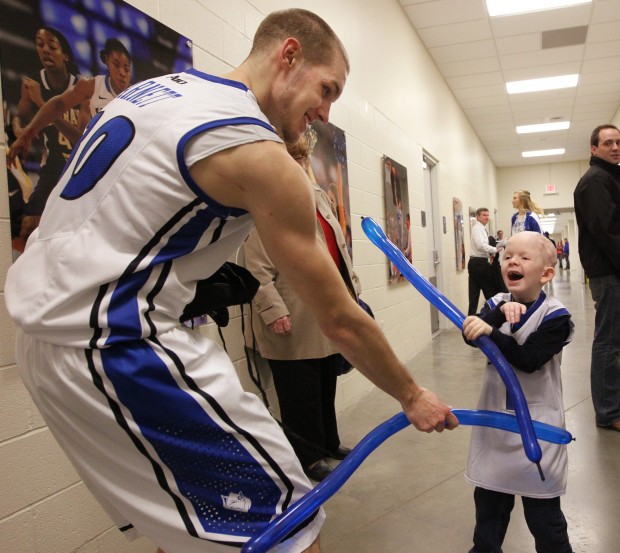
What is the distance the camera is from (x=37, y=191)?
150 cm

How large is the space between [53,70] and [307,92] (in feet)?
2.82

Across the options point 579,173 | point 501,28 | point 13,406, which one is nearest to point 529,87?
point 501,28

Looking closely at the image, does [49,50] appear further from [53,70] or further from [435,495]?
[435,495]

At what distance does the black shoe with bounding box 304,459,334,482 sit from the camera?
93.8 inches

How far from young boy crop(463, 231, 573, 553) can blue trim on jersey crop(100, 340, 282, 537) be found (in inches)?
28.0

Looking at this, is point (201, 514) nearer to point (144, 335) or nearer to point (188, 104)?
point (144, 335)

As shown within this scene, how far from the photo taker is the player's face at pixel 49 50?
1.50 m

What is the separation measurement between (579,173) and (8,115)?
15.1 meters

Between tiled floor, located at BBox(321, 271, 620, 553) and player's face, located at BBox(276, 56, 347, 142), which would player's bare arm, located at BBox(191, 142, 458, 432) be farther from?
tiled floor, located at BBox(321, 271, 620, 553)

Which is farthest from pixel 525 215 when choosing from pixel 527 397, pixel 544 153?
pixel 544 153

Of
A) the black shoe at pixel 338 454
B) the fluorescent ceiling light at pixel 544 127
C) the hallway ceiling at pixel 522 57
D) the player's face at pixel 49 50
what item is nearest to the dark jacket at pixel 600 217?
the black shoe at pixel 338 454

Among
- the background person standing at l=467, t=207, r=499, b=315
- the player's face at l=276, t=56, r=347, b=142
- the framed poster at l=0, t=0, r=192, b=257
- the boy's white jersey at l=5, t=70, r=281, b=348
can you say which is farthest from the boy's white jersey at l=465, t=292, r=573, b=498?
the background person standing at l=467, t=207, r=499, b=315

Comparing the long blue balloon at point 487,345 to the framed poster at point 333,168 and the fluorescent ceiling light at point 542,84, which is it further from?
the fluorescent ceiling light at point 542,84

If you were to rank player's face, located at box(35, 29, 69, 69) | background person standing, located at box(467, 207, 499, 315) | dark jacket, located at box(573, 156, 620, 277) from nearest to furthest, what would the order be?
player's face, located at box(35, 29, 69, 69), dark jacket, located at box(573, 156, 620, 277), background person standing, located at box(467, 207, 499, 315)
